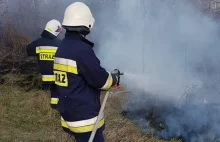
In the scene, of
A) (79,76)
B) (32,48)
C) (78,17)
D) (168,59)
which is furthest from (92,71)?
(168,59)

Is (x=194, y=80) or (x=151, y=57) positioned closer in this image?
(x=194, y=80)

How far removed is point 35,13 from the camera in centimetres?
1175

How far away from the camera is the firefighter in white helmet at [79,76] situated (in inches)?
113

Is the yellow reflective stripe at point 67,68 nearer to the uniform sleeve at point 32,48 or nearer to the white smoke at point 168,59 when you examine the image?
the white smoke at point 168,59

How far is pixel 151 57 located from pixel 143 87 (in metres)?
1.07

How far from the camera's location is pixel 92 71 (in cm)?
285

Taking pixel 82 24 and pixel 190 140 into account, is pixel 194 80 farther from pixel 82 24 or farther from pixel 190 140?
pixel 82 24

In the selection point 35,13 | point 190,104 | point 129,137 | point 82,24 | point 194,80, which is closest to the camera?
point 82,24

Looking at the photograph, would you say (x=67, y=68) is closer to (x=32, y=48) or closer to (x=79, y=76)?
(x=79, y=76)

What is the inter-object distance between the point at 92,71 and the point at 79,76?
16 centimetres

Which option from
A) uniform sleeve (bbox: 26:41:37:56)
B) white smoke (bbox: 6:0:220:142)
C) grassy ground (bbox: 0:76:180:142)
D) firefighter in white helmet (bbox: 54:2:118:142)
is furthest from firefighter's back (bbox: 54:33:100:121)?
uniform sleeve (bbox: 26:41:37:56)

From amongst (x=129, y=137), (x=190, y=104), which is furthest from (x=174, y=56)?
(x=129, y=137)

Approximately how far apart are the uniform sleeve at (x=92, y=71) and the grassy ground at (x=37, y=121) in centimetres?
164

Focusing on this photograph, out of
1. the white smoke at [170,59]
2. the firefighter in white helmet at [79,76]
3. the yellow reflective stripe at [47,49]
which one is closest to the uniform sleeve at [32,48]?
the yellow reflective stripe at [47,49]
